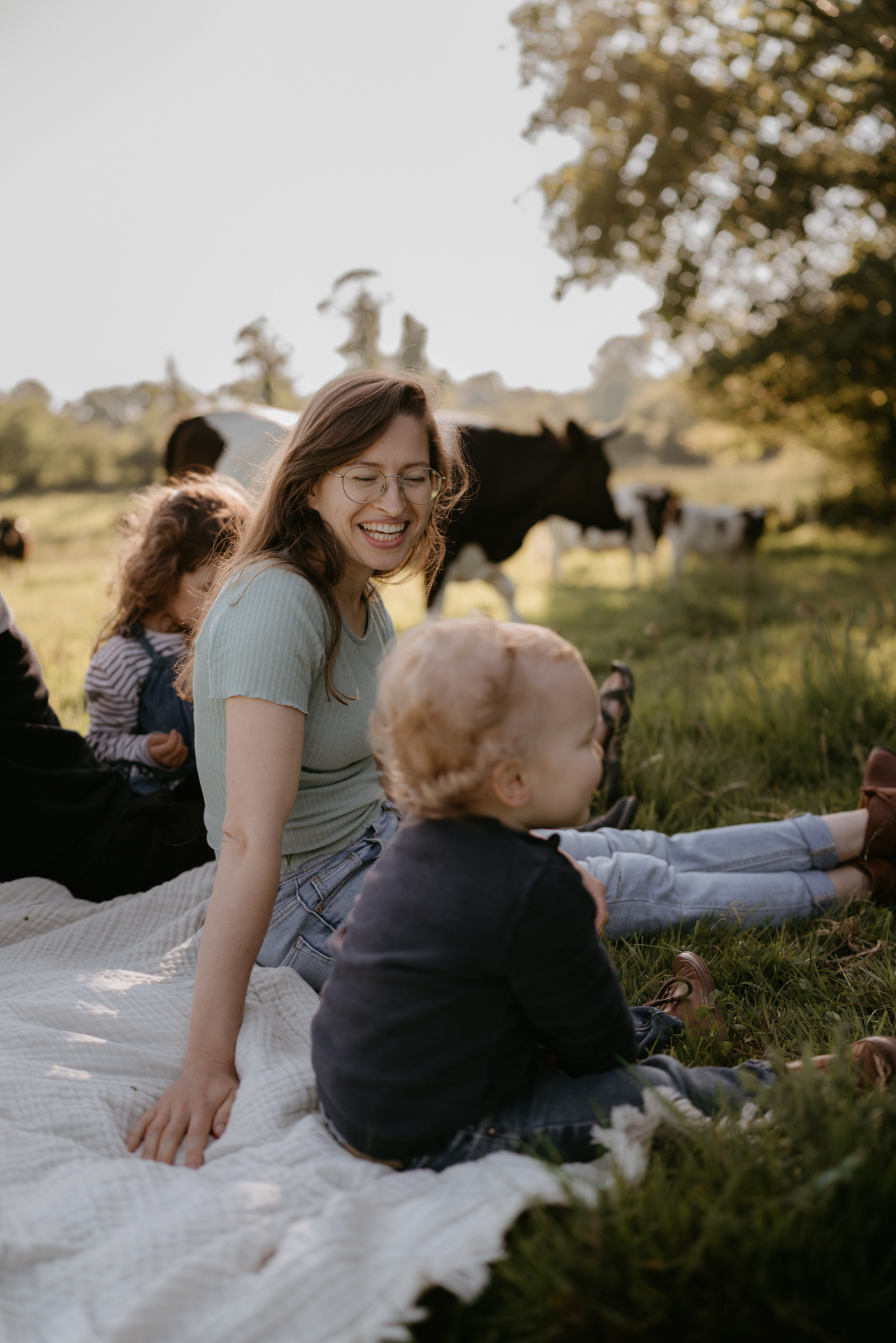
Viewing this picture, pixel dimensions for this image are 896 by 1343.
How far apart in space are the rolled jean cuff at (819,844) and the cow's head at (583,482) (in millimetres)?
5584

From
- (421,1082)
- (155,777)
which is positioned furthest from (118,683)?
(421,1082)

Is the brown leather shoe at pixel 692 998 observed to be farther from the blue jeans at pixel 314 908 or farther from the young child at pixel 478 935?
the blue jeans at pixel 314 908

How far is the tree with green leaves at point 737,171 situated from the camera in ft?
34.2

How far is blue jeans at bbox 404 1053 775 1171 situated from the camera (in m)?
1.45

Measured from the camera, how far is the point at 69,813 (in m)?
2.47

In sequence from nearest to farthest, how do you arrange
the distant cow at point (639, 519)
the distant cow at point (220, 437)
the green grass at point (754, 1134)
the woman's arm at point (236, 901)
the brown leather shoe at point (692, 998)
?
the green grass at point (754, 1134) < the woman's arm at point (236, 901) < the brown leather shoe at point (692, 998) < the distant cow at point (220, 437) < the distant cow at point (639, 519)

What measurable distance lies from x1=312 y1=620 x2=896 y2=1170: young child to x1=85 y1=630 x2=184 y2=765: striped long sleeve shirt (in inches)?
68.0

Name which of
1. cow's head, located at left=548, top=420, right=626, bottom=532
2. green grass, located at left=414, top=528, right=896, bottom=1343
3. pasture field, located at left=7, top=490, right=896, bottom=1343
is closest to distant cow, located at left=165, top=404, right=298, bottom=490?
pasture field, located at left=7, top=490, right=896, bottom=1343

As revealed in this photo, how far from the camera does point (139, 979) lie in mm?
2088

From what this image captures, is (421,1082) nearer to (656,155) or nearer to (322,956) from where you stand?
(322,956)

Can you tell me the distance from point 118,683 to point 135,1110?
62.2 inches

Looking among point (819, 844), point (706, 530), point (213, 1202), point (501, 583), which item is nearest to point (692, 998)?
point (819, 844)

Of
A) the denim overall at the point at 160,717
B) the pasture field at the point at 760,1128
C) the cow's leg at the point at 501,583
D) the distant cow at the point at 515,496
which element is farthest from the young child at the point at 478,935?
the cow's leg at the point at 501,583

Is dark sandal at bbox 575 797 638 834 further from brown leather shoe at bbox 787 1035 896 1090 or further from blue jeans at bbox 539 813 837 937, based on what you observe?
brown leather shoe at bbox 787 1035 896 1090
